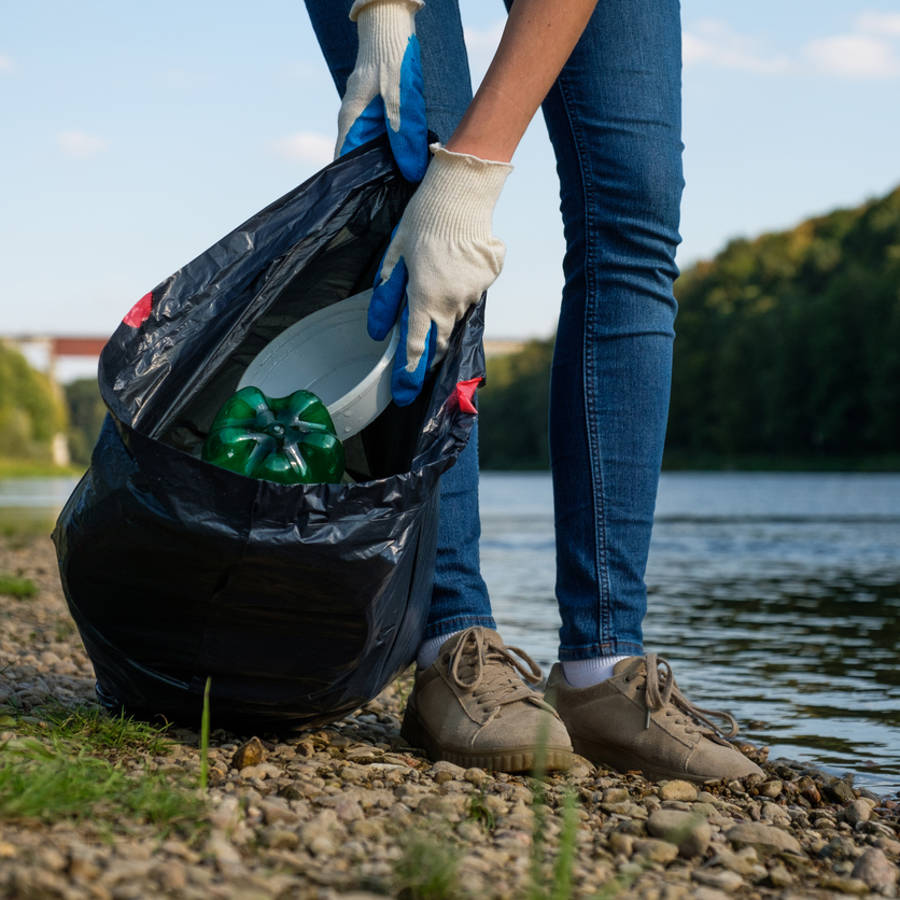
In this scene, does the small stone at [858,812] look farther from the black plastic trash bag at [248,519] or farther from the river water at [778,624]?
the black plastic trash bag at [248,519]

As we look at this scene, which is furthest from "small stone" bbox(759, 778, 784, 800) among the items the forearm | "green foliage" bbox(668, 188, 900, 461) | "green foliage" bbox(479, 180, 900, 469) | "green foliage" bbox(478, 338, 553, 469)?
"green foliage" bbox(478, 338, 553, 469)

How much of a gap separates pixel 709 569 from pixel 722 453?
138 feet

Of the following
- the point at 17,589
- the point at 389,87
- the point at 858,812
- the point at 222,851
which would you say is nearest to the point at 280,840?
the point at 222,851

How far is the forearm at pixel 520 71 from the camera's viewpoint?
1.81m

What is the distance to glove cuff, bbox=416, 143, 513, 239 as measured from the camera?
1844 mm

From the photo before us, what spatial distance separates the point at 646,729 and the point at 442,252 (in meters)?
0.95

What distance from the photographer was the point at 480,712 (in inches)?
77.3

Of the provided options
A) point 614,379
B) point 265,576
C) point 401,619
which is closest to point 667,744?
point 401,619

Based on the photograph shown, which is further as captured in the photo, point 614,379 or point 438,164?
point 614,379

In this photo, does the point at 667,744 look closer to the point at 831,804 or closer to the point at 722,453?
the point at 831,804

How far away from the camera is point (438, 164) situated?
1.87m

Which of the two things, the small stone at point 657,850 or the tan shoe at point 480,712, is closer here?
the small stone at point 657,850

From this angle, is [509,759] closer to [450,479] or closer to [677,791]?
[677,791]

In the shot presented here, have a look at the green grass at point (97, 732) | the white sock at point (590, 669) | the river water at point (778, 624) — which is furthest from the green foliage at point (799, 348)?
the green grass at point (97, 732)
